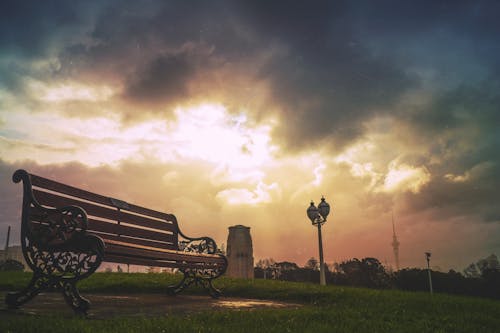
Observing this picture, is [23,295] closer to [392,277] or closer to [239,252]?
[239,252]

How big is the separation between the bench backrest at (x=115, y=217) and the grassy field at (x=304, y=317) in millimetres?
1507

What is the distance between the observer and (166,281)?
10508 mm

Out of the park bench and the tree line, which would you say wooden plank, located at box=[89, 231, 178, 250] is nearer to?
the park bench

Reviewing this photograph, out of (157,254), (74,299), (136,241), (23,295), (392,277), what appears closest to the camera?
(74,299)

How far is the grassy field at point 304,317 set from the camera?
445 centimetres

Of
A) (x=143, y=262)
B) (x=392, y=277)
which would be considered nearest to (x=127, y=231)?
(x=143, y=262)

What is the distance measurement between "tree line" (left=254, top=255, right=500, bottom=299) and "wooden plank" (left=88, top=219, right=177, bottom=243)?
1258 inches

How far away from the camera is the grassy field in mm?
4445

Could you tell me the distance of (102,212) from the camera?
7.22 meters

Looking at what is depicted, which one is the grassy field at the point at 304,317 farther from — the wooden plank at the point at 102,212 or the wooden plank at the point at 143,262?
the wooden plank at the point at 102,212

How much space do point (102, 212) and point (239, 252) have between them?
1611 centimetres

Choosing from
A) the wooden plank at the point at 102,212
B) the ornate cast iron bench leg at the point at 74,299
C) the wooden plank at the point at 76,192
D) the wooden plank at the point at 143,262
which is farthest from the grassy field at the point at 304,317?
the wooden plank at the point at 76,192

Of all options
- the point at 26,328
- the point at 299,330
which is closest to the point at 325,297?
the point at 299,330

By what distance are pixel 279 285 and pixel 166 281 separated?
9.39ft
